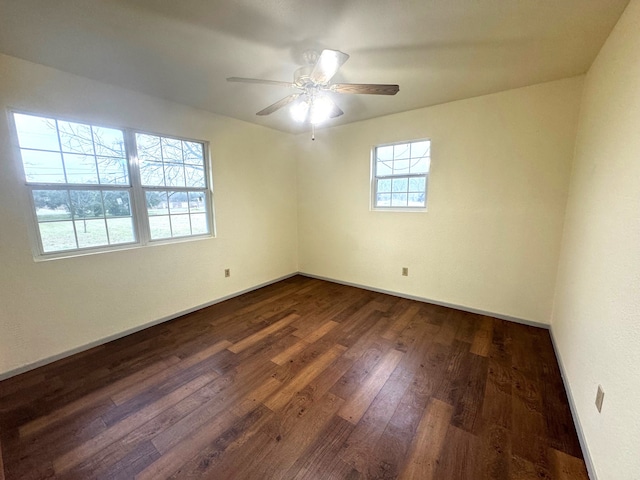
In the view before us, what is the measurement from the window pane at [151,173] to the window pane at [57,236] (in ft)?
2.52

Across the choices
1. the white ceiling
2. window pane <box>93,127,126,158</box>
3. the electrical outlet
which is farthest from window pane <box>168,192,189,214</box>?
the electrical outlet

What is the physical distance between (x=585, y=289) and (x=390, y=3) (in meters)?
2.18

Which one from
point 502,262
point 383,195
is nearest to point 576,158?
point 502,262

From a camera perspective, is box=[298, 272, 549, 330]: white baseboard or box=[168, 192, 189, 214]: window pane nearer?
box=[298, 272, 549, 330]: white baseboard

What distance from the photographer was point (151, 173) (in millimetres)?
2787

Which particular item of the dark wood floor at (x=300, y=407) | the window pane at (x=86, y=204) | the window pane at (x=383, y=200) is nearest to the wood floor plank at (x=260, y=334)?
the dark wood floor at (x=300, y=407)

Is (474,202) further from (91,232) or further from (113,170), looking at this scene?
Answer: (91,232)

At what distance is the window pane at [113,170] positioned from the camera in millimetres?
2432

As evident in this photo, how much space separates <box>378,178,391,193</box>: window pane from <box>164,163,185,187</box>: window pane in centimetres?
258

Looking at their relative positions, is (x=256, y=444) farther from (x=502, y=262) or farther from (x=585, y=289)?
(x=502, y=262)

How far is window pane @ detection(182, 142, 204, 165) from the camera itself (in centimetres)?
307

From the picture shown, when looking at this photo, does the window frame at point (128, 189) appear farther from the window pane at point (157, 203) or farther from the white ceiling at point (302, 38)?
the white ceiling at point (302, 38)

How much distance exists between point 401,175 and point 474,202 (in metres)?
0.95

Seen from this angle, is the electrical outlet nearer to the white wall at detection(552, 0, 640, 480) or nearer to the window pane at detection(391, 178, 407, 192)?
the white wall at detection(552, 0, 640, 480)
